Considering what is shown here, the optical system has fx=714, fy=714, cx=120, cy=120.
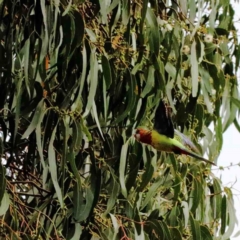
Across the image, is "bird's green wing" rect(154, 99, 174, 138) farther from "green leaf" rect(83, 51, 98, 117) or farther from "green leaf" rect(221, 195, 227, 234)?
"green leaf" rect(221, 195, 227, 234)

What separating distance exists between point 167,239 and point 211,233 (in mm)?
238

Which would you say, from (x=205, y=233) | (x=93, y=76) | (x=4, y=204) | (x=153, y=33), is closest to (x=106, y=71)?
(x=93, y=76)

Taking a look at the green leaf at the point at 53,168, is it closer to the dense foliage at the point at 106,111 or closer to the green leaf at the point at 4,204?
the dense foliage at the point at 106,111

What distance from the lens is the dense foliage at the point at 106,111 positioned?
162 centimetres

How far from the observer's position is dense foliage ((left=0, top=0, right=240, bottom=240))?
162 cm

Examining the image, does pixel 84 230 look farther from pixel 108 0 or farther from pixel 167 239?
pixel 108 0

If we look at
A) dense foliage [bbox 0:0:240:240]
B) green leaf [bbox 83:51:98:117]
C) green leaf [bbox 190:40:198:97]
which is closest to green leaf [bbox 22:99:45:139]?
dense foliage [bbox 0:0:240:240]

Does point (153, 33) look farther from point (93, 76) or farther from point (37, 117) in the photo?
point (37, 117)

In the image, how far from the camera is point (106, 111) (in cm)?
168

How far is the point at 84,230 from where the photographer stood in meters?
1.75

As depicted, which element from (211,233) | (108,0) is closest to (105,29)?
(108,0)

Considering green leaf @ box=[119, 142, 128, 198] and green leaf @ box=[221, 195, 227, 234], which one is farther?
green leaf @ box=[221, 195, 227, 234]

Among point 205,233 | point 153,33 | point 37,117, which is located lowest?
point 205,233

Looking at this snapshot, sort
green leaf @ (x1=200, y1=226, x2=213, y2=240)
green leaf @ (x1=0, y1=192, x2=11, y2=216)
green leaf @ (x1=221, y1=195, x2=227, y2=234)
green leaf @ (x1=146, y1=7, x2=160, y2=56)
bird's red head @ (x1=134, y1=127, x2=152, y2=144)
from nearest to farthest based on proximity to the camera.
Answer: green leaf @ (x1=0, y1=192, x2=11, y2=216)
bird's red head @ (x1=134, y1=127, x2=152, y2=144)
green leaf @ (x1=146, y1=7, x2=160, y2=56)
green leaf @ (x1=200, y1=226, x2=213, y2=240)
green leaf @ (x1=221, y1=195, x2=227, y2=234)
